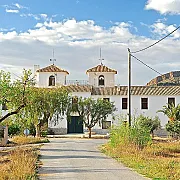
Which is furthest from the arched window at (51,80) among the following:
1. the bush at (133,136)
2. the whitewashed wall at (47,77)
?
the bush at (133,136)

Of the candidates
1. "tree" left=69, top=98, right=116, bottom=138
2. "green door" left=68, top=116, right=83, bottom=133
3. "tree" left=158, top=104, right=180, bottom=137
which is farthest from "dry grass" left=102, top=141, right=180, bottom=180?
"green door" left=68, top=116, right=83, bottom=133

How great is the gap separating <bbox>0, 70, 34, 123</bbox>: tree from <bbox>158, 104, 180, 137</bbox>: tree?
52.0ft

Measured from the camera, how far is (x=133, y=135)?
78.0 feet

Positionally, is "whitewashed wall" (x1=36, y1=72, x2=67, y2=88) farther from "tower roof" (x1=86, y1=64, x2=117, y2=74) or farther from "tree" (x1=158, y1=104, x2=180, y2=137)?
"tree" (x1=158, y1=104, x2=180, y2=137)

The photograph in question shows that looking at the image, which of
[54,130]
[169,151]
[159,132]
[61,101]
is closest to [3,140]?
[61,101]

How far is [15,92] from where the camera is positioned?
27.6 metres

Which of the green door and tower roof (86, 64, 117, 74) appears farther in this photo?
tower roof (86, 64, 117, 74)

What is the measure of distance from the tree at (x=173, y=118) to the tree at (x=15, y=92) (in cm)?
1585

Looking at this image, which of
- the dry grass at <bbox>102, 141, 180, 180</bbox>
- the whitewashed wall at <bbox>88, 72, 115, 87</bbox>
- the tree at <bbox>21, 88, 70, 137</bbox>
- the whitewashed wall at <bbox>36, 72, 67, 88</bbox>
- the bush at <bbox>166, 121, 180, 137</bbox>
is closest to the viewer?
the dry grass at <bbox>102, 141, 180, 180</bbox>

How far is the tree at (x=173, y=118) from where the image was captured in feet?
128

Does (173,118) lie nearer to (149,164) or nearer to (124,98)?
(124,98)

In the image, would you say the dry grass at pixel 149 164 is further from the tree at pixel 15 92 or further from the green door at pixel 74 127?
the green door at pixel 74 127

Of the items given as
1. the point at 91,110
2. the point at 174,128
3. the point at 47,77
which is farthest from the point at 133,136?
the point at 47,77

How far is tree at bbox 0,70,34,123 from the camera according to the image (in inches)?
1066
